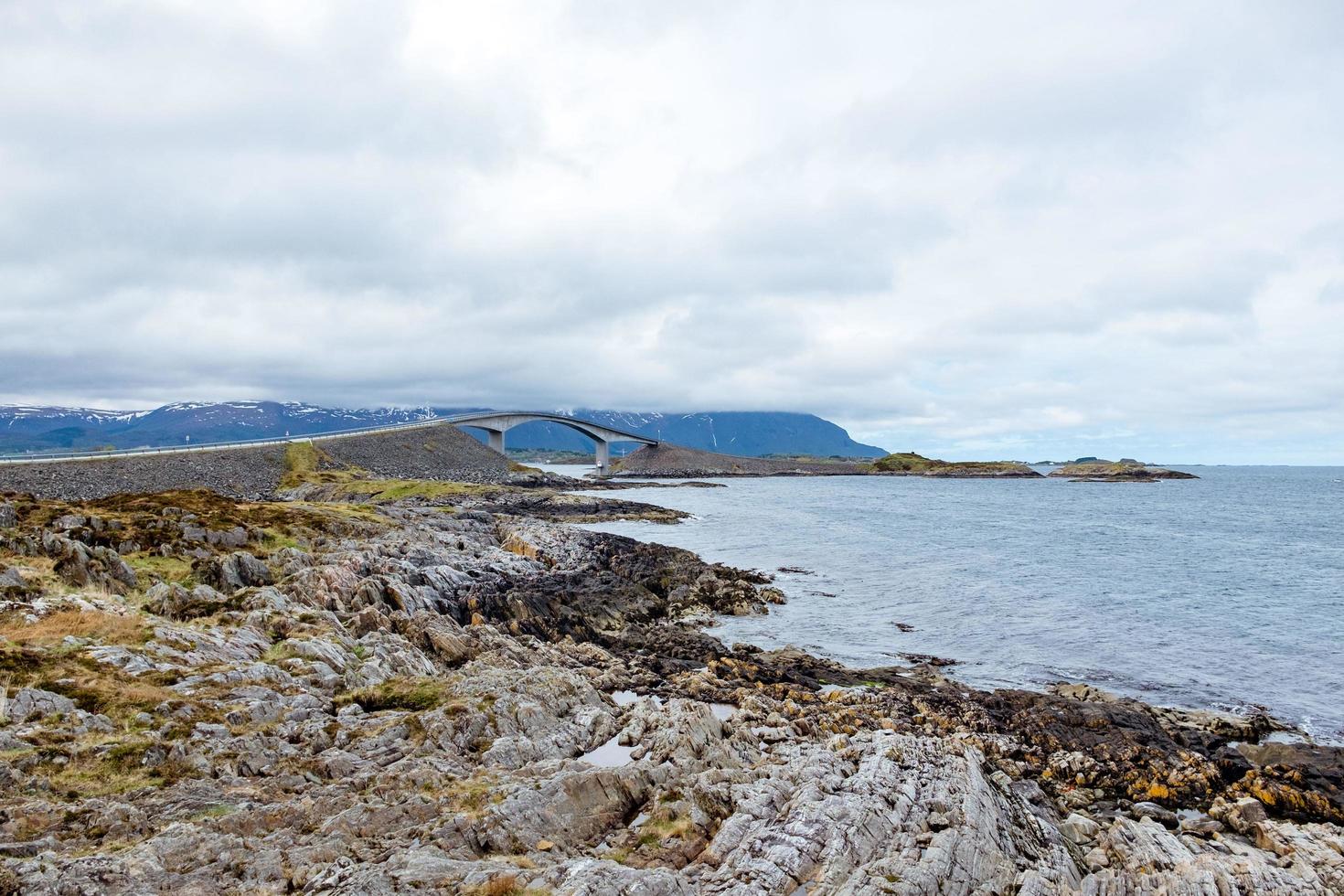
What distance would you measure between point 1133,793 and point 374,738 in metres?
18.1

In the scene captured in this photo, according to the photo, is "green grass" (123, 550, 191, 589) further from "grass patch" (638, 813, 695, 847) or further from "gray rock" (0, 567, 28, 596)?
"grass patch" (638, 813, 695, 847)

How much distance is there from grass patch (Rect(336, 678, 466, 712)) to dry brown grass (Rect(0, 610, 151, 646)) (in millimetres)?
5902

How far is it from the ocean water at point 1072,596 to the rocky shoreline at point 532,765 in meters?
4.58

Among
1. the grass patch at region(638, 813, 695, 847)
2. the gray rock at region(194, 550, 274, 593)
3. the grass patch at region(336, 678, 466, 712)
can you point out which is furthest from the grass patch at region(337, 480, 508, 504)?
the grass patch at region(638, 813, 695, 847)

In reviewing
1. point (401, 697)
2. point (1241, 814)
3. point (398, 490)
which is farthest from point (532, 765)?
point (398, 490)

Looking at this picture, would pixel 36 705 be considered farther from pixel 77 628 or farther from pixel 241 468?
pixel 241 468

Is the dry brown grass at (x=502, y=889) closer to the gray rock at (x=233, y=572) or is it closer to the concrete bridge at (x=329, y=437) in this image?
the gray rock at (x=233, y=572)

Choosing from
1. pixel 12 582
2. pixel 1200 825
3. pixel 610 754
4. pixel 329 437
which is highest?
pixel 329 437

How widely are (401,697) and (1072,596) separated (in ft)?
132

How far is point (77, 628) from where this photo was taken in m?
17.5

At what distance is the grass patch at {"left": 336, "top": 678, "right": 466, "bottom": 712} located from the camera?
17.0 meters

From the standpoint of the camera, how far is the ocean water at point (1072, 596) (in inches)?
1097

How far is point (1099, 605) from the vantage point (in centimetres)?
4000

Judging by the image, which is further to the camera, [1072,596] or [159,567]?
[1072,596]
